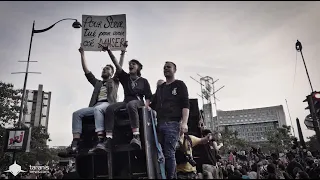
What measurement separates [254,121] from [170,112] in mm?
142703

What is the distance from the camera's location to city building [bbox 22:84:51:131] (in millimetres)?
71875

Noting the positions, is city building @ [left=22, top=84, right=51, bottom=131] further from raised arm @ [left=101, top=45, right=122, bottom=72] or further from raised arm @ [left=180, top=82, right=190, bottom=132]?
raised arm @ [left=180, top=82, right=190, bottom=132]

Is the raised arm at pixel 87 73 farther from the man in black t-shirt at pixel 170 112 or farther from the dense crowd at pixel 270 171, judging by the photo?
the dense crowd at pixel 270 171

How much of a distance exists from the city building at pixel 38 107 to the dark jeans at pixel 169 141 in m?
75.3

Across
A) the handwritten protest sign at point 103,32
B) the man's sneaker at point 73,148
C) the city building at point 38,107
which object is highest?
the city building at point 38,107

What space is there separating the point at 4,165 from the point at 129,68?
24.3 meters

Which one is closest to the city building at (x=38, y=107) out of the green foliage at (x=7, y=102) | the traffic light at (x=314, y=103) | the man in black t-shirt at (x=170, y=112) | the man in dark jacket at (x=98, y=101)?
the green foliage at (x=7, y=102)

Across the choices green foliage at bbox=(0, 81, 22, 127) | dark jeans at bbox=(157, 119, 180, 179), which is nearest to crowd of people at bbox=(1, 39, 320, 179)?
dark jeans at bbox=(157, 119, 180, 179)

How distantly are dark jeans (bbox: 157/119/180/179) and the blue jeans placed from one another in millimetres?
1007

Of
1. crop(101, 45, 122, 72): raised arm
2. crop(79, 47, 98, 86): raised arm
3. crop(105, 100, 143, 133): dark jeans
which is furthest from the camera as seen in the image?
crop(79, 47, 98, 86): raised arm

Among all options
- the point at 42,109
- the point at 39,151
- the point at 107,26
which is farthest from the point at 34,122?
the point at 107,26

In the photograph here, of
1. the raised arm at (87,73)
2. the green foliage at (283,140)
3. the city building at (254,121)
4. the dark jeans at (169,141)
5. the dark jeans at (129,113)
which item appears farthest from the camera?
the city building at (254,121)

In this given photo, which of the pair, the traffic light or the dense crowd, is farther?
the traffic light

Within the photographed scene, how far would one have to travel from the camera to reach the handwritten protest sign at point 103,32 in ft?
17.1
